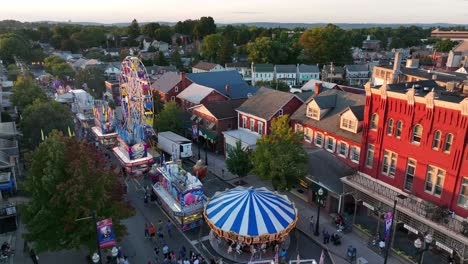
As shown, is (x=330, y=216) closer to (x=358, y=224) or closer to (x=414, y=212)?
(x=358, y=224)

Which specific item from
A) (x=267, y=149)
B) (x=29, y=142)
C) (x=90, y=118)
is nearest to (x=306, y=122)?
Result: (x=267, y=149)

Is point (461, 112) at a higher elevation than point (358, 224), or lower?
higher

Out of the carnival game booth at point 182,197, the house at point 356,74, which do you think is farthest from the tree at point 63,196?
the house at point 356,74

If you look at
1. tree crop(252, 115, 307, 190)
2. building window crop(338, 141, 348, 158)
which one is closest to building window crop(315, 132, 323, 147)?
building window crop(338, 141, 348, 158)

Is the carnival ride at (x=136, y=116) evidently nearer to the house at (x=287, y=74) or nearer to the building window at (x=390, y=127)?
the building window at (x=390, y=127)

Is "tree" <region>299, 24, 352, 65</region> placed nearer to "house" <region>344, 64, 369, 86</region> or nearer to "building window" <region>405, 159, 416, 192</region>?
"house" <region>344, 64, 369, 86</region>

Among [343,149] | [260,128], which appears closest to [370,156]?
[343,149]

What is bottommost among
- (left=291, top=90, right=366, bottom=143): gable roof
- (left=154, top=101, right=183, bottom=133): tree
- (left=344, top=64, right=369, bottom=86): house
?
(left=344, top=64, right=369, bottom=86): house
